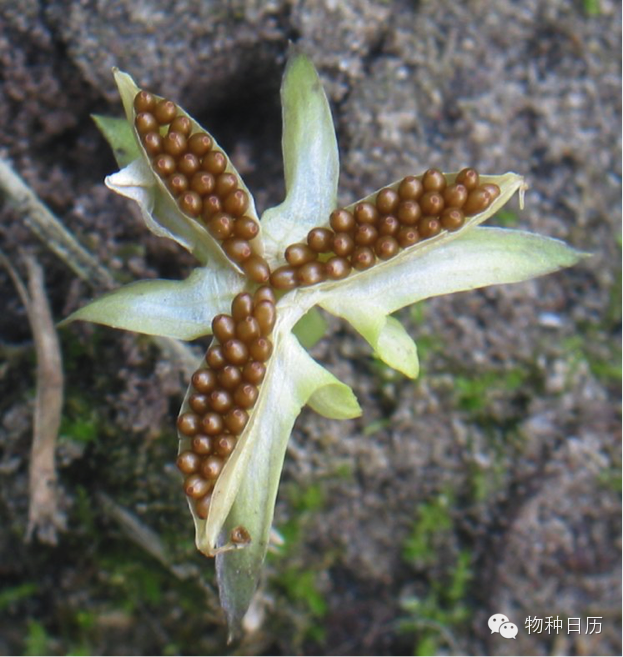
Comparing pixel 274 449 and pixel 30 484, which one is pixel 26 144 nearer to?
pixel 30 484

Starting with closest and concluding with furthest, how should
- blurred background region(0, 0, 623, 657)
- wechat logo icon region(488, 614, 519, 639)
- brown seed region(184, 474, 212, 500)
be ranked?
brown seed region(184, 474, 212, 500) → blurred background region(0, 0, 623, 657) → wechat logo icon region(488, 614, 519, 639)

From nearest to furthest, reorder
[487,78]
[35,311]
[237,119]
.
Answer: [35,311]
[237,119]
[487,78]

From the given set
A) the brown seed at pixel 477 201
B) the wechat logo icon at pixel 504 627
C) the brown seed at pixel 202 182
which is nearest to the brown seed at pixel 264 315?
the brown seed at pixel 202 182

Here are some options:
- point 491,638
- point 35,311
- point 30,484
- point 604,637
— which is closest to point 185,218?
point 35,311

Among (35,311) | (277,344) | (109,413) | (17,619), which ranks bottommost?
(17,619)

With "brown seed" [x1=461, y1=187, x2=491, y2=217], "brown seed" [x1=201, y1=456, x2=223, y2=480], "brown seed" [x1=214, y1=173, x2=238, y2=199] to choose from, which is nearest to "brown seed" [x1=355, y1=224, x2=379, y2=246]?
"brown seed" [x1=461, y1=187, x2=491, y2=217]

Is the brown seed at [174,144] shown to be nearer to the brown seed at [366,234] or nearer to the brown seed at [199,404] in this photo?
the brown seed at [366,234]

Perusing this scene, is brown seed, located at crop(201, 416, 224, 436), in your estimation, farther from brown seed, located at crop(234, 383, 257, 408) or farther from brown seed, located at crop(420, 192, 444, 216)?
brown seed, located at crop(420, 192, 444, 216)
